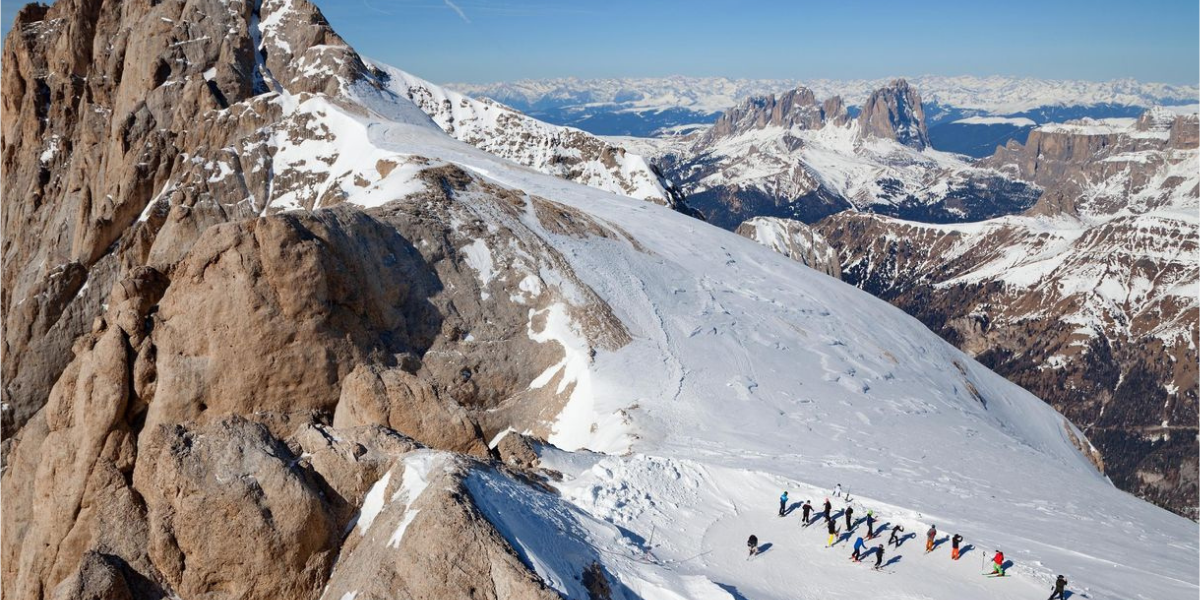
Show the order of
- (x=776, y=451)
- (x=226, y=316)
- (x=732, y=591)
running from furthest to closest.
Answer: (x=776, y=451) < (x=226, y=316) < (x=732, y=591)

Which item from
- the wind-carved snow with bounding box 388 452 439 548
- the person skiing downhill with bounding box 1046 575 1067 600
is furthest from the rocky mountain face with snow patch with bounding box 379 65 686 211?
the wind-carved snow with bounding box 388 452 439 548

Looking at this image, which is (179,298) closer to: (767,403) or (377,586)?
(377,586)

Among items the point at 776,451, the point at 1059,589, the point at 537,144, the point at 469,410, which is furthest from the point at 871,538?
the point at 537,144

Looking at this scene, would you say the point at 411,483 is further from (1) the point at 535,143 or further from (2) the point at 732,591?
(1) the point at 535,143

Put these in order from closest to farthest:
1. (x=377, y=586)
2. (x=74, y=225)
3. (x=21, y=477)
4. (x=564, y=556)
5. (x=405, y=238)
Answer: (x=377, y=586)
(x=564, y=556)
(x=21, y=477)
(x=405, y=238)
(x=74, y=225)

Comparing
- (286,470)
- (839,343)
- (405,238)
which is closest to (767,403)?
(839,343)

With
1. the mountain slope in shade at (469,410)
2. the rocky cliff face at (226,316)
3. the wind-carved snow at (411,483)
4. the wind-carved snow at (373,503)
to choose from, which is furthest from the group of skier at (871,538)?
the rocky cliff face at (226,316)
